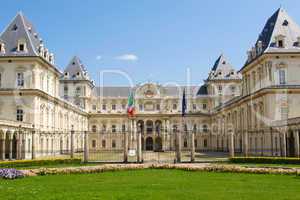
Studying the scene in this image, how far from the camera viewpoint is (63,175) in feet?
70.7

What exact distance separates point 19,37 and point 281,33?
30.1 meters

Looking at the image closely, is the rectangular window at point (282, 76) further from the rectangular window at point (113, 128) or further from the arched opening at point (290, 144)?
the rectangular window at point (113, 128)

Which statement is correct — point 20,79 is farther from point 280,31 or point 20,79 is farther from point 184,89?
point 280,31

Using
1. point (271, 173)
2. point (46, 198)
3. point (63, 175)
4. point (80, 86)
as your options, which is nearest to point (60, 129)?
point (80, 86)

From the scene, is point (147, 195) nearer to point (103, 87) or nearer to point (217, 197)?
point (217, 197)

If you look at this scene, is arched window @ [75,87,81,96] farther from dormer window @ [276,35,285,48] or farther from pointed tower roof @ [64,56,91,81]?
dormer window @ [276,35,285,48]

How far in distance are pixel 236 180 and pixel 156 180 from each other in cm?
380

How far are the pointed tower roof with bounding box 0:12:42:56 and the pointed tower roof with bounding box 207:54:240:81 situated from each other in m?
43.7

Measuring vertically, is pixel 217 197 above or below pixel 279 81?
below

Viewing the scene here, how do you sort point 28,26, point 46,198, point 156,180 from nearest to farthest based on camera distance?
point 46,198 < point 156,180 < point 28,26

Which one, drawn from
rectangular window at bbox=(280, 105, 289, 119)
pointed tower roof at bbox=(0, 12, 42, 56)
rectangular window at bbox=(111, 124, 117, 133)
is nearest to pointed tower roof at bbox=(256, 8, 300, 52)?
rectangular window at bbox=(280, 105, 289, 119)

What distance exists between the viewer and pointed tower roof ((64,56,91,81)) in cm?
8025

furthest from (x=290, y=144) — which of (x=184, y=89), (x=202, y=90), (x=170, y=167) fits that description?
(x=202, y=90)

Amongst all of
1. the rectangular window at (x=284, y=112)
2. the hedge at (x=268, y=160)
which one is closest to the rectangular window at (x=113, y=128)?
the rectangular window at (x=284, y=112)
